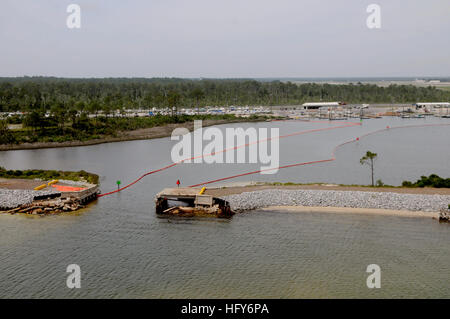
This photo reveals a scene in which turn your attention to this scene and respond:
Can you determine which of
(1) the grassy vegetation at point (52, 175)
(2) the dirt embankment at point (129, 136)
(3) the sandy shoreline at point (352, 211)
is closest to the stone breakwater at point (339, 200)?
(3) the sandy shoreline at point (352, 211)

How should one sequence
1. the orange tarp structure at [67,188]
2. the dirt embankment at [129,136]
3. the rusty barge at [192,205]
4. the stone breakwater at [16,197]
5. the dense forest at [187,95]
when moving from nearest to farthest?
the rusty barge at [192,205]
the stone breakwater at [16,197]
the orange tarp structure at [67,188]
the dirt embankment at [129,136]
the dense forest at [187,95]

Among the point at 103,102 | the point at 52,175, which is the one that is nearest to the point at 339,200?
the point at 52,175

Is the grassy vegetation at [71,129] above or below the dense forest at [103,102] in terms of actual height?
below

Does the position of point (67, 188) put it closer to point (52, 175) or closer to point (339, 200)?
point (52, 175)

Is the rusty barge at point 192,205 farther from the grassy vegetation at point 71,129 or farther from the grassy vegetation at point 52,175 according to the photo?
the grassy vegetation at point 71,129

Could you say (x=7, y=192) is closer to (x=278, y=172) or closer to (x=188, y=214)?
(x=188, y=214)

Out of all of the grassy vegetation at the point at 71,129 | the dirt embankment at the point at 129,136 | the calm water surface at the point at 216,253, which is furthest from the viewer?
the grassy vegetation at the point at 71,129

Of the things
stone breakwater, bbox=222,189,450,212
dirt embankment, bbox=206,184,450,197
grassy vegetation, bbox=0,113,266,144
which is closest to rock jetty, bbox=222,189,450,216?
stone breakwater, bbox=222,189,450,212
